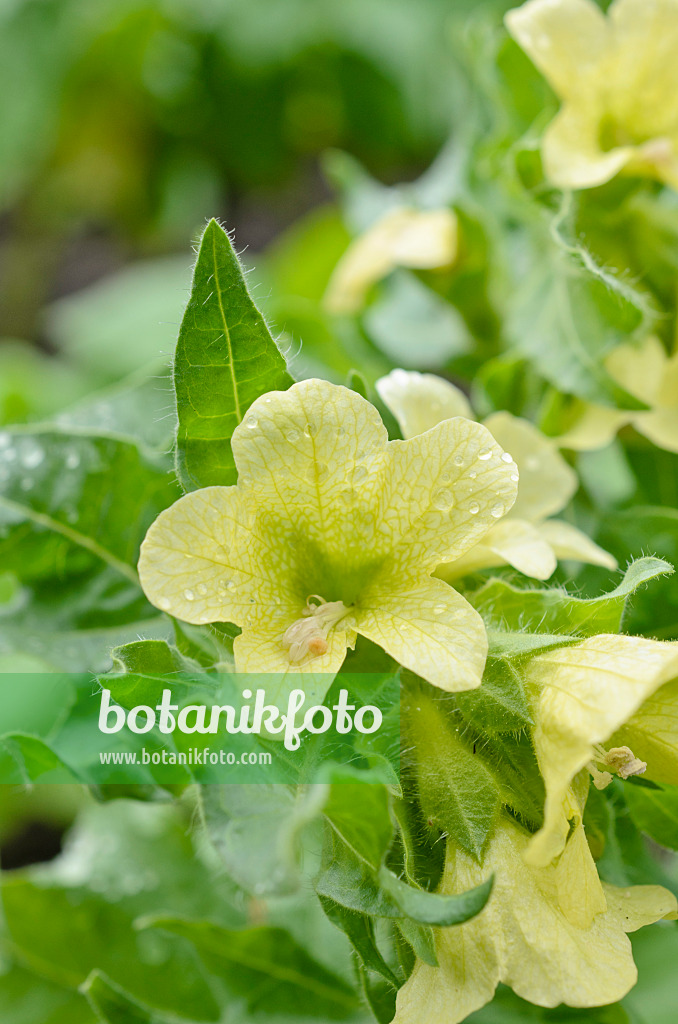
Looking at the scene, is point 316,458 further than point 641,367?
No

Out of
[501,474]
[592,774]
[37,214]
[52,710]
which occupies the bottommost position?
[37,214]

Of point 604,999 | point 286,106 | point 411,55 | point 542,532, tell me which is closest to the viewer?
point 604,999

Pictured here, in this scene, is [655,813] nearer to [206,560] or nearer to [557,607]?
[557,607]

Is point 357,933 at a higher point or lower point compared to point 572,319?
lower

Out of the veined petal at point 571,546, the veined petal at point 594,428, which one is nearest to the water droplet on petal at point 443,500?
the veined petal at point 571,546

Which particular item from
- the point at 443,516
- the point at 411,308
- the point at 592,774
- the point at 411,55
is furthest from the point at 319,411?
the point at 411,55

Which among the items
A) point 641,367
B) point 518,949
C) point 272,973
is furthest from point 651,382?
point 272,973

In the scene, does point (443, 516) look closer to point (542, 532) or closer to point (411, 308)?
point (542, 532)

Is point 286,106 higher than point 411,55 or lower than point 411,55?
lower
